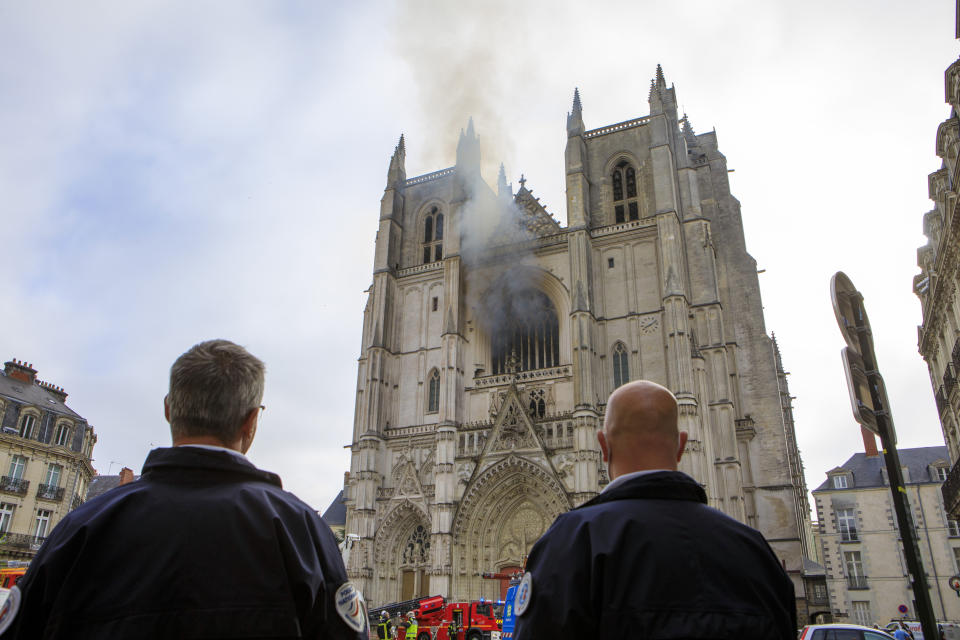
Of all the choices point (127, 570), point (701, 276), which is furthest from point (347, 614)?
point (701, 276)

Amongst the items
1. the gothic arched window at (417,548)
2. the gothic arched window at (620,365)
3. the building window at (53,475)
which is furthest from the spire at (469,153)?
the building window at (53,475)

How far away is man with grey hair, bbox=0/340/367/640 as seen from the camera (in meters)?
1.60

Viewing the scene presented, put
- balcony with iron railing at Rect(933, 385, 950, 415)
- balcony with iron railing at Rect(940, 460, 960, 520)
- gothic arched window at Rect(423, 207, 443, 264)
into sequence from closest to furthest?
balcony with iron railing at Rect(940, 460, 960, 520)
balcony with iron railing at Rect(933, 385, 950, 415)
gothic arched window at Rect(423, 207, 443, 264)

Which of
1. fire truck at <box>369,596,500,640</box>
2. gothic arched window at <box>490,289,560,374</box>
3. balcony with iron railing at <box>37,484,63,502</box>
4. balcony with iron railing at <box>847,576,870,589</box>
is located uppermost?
gothic arched window at <box>490,289,560,374</box>

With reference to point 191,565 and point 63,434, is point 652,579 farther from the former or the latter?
point 63,434

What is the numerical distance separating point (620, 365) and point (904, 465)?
21.4 metres

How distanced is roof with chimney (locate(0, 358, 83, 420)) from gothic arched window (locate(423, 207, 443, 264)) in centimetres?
1675

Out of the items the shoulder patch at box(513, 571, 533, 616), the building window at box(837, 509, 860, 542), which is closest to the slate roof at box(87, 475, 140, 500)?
the building window at box(837, 509, 860, 542)

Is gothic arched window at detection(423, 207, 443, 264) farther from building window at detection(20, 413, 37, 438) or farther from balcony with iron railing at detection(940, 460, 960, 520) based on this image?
balcony with iron railing at detection(940, 460, 960, 520)

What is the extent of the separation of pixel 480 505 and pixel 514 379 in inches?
192

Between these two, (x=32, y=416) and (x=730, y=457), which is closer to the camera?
(x=730, y=457)

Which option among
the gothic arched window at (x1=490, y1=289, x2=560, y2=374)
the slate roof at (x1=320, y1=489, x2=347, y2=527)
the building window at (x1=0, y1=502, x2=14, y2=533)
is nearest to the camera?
the building window at (x1=0, y1=502, x2=14, y2=533)

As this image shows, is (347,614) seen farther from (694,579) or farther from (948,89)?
(948,89)

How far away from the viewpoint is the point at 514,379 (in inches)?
1000
